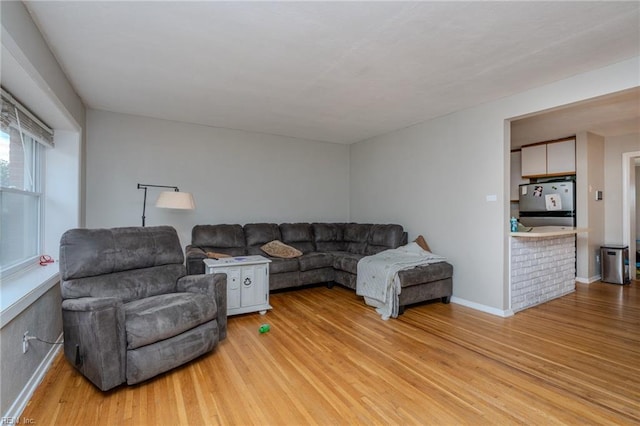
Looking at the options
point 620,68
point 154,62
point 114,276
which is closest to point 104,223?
point 114,276

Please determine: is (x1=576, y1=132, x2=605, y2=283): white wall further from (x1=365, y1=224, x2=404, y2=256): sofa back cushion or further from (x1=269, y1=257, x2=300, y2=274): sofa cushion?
(x1=269, y1=257, x2=300, y2=274): sofa cushion

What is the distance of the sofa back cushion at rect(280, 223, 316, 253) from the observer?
5004 mm

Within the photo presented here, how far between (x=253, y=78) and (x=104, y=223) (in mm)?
2826

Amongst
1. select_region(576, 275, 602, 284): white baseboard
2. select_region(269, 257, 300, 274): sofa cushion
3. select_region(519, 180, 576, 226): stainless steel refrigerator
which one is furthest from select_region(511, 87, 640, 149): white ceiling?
select_region(269, 257, 300, 274): sofa cushion

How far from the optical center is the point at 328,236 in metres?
5.30

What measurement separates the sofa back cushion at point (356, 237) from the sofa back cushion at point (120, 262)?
2876 millimetres

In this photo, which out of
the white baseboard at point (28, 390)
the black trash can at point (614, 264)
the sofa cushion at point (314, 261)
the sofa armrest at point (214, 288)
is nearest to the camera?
the white baseboard at point (28, 390)

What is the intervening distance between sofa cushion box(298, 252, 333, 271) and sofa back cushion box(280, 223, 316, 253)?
16.7 inches

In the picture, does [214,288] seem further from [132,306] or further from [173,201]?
[173,201]

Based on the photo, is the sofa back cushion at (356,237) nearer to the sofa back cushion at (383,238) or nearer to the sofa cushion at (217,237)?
the sofa back cushion at (383,238)

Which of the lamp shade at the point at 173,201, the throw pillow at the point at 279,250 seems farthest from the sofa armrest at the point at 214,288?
the throw pillow at the point at 279,250

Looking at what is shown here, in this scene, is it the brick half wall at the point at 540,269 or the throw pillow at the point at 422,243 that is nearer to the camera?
the brick half wall at the point at 540,269

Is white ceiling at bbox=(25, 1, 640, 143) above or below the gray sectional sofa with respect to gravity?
above

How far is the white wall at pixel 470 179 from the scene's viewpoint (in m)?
3.10
